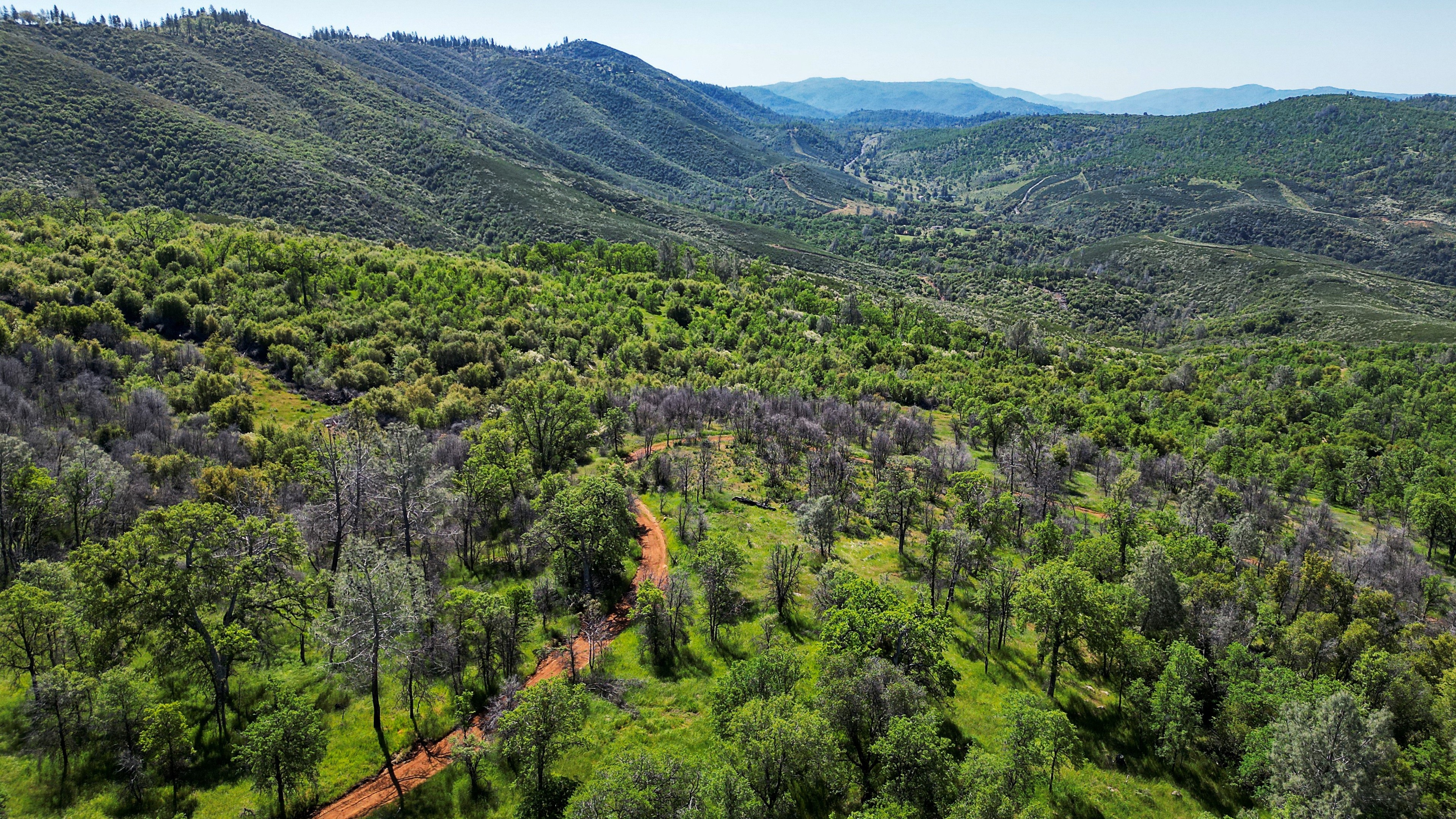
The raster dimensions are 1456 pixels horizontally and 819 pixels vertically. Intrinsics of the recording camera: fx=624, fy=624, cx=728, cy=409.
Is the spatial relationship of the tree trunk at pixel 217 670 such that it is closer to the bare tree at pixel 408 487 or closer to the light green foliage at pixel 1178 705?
the bare tree at pixel 408 487

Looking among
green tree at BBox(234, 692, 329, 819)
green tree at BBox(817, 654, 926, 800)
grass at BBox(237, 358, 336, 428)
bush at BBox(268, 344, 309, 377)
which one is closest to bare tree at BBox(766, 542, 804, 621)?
green tree at BBox(817, 654, 926, 800)

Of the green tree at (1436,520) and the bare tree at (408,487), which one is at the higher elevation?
the bare tree at (408,487)

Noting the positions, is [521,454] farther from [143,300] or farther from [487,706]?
[143,300]

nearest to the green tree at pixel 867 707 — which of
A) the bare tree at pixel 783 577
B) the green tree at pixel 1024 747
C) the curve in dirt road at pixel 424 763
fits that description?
the green tree at pixel 1024 747

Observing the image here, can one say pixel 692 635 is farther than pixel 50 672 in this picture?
Yes

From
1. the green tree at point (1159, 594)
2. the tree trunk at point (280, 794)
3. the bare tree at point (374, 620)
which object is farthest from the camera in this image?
the green tree at point (1159, 594)

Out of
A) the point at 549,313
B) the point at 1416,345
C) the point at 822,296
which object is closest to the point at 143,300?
the point at 549,313

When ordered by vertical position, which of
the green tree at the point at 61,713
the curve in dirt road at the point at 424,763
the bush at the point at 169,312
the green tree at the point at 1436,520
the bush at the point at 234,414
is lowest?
the green tree at the point at 1436,520
